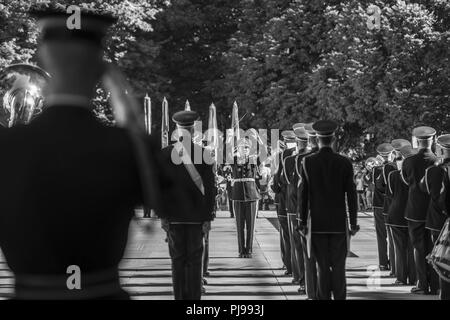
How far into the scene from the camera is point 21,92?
11.5 metres

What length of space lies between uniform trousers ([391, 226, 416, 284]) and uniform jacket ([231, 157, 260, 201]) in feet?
12.0

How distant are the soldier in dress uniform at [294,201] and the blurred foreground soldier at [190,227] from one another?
5.91 ft

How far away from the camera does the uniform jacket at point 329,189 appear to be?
9188 mm

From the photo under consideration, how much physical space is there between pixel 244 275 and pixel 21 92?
3.85 meters

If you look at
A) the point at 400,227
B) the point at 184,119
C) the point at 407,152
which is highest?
the point at 184,119

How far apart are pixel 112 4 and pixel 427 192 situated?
1050 inches

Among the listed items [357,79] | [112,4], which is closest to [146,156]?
[112,4]

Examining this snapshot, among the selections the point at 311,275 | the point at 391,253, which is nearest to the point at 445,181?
the point at 311,275

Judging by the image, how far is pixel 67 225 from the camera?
312 cm

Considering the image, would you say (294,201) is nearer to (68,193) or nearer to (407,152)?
(407,152)

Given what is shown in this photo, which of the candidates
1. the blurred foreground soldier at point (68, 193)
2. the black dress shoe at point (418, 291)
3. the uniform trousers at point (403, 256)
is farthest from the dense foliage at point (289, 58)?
the blurred foreground soldier at point (68, 193)

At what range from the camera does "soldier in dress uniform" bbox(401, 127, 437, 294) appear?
11211mm

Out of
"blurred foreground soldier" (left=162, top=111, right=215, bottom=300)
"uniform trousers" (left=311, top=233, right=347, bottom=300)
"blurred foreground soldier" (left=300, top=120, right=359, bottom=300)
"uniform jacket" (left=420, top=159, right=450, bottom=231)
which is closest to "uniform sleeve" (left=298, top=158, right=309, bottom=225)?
"blurred foreground soldier" (left=300, top=120, right=359, bottom=300)
